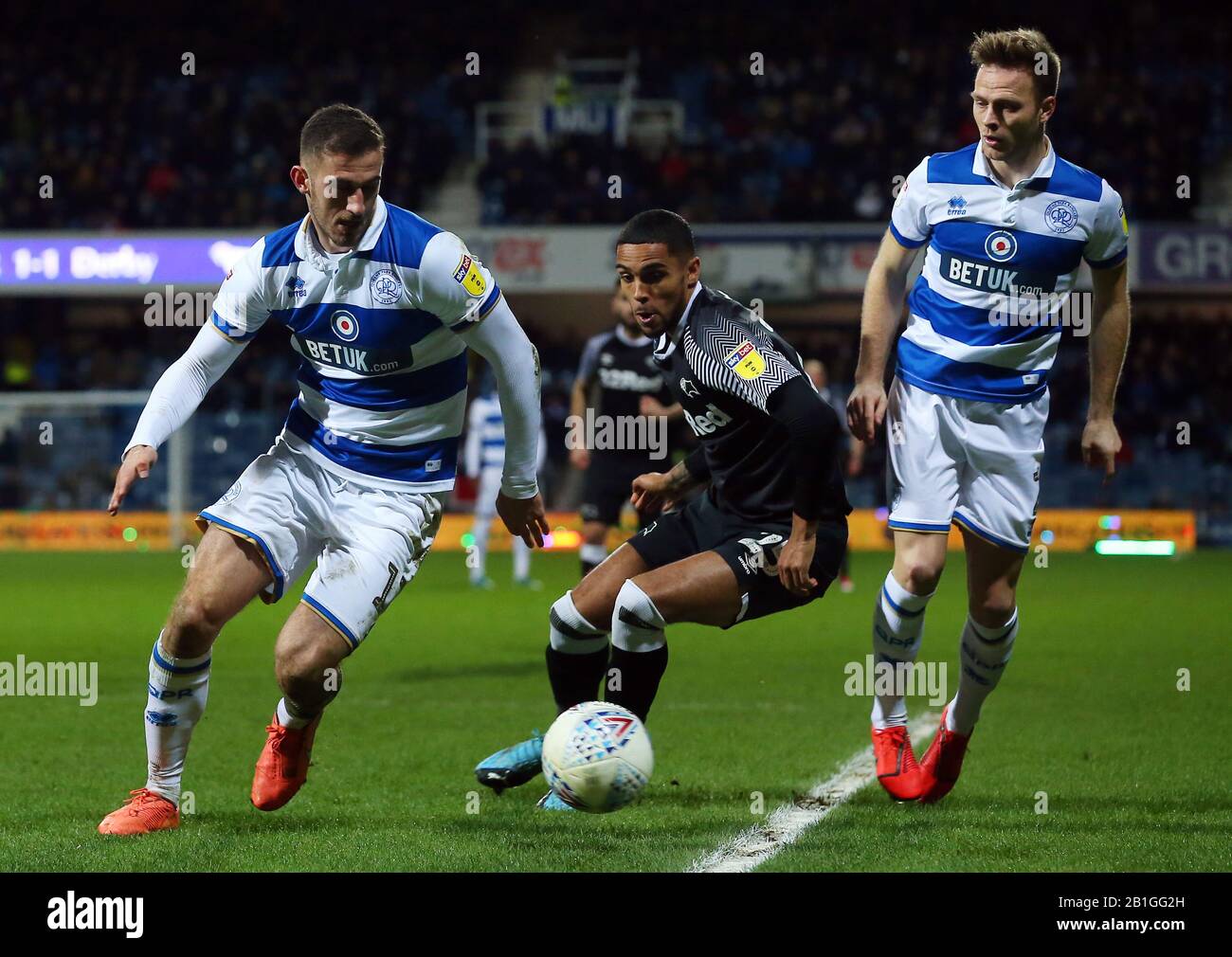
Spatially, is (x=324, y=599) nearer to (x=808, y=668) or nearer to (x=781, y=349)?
(x=781, y=349)

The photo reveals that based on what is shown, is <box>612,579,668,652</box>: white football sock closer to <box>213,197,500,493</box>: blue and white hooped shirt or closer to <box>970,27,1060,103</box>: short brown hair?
<box>213,197,500,493</box>: blue and white hooped shirt

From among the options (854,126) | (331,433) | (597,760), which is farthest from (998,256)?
(854,126)

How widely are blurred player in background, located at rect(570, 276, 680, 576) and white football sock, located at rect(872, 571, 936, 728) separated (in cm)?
463

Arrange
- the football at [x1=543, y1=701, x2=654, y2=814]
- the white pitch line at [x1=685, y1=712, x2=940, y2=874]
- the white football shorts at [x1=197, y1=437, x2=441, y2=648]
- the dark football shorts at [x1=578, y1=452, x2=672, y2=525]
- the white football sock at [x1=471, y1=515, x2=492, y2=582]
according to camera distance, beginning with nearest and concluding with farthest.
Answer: the white pitch line at [x1=685, y1=712, x2=940, y2=874]
the football at [x1=543, y1=701, x2=654, y2=814]
the white football shorts at [x1=197, y1=437, x2=441, y2=648]
the dark football shorts at [x1=578, y1=452, x2=672, y2=525]
the white football sock at [x1=471, y1=515, x2=492, y2=582]

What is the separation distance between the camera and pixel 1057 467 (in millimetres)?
21938

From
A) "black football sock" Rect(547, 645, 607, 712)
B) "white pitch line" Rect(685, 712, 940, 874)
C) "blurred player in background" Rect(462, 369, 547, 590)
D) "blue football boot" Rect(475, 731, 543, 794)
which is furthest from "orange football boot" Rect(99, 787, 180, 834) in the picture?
"blurred player in background" Rect(462, 369, 547, 590)

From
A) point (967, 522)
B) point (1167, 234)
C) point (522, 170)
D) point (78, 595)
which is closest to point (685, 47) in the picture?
point (522, 170)

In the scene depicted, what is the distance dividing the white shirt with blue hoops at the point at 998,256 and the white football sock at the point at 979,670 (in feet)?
2.66

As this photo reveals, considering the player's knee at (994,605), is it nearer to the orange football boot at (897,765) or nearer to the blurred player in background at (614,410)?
the orange football boot at (897,765)

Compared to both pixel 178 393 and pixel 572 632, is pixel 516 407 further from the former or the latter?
pixel 178 393

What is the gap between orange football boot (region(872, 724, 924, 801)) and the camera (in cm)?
530

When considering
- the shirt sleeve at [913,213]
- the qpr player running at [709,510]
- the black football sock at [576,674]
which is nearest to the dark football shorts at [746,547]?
the qpr player running at [709,510]

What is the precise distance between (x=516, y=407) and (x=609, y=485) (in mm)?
5217

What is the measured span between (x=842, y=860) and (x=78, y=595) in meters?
10.9
